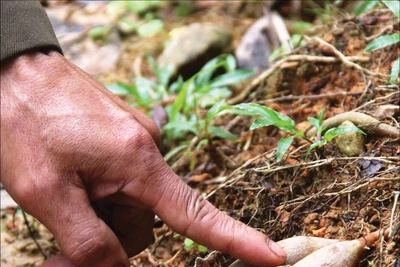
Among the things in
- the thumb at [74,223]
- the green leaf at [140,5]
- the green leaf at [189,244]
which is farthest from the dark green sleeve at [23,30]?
the green leaf at [140,5]

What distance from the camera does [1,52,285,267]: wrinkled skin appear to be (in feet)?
5.13

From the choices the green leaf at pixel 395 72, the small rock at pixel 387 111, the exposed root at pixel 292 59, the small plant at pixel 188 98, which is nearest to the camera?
the small rock at pixel 387 111

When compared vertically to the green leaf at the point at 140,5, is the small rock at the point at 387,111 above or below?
above

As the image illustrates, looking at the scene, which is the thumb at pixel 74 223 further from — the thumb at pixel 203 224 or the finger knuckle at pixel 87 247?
the thumb at pixel 203 224

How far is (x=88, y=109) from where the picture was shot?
167 centimetres

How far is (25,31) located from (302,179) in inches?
44.7

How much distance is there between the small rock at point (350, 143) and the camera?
1968 mm

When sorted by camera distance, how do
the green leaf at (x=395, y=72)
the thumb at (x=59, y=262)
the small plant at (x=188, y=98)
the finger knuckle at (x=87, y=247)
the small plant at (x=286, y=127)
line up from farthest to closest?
the small plant at (x=188, y=98), the green leaf at (x=395, y=72), the small plant at (x=286, y=127), the thumb at (x=59, y=262), the finger knuckle at (x=87, y=247)

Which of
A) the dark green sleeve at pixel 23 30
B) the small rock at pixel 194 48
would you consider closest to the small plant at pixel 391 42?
the dark green sleeve at pixel 23 30

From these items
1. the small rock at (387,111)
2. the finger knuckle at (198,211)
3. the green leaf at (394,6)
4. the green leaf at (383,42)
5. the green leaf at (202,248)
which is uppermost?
the green leaf at (394,6)

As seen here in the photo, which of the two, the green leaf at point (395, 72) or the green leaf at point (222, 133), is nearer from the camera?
the green leaf at point (395, 72)

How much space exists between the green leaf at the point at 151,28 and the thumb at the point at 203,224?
3492mm

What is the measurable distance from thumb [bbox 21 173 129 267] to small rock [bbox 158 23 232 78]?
239 centimetres

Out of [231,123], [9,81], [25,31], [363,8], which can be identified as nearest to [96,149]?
[9,81]
